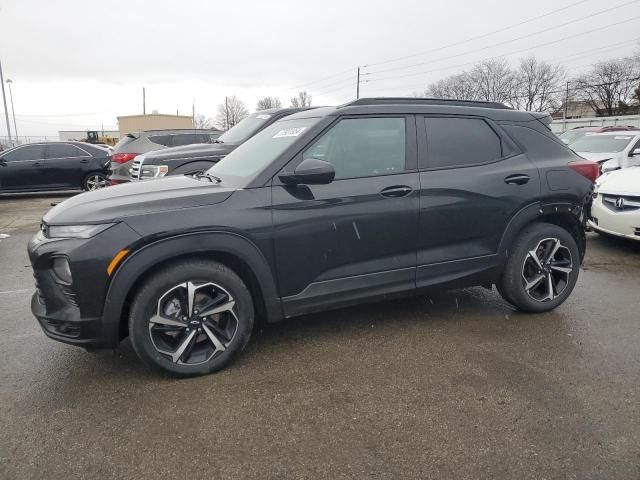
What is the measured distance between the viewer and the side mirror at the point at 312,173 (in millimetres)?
3098

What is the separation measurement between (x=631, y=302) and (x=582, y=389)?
2.09 meters

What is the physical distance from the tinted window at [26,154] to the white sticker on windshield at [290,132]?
38.0 ft

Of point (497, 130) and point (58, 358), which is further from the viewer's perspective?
point (497, 130)

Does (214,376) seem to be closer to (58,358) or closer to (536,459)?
(58,358)

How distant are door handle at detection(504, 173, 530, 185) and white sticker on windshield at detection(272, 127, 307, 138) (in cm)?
173

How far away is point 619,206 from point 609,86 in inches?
2911

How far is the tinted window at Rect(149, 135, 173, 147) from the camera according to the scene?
1118cm

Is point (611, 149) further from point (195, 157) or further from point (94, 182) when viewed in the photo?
point (94, 182)

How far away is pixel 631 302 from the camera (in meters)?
4.49

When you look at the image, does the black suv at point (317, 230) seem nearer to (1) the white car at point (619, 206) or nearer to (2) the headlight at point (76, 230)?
(2) the headlight at point (76, 230)

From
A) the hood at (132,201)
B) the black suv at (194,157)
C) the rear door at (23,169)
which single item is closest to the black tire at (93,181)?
the rear door at (23,169)

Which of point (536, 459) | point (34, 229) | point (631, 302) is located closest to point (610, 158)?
A: point (631, 302)

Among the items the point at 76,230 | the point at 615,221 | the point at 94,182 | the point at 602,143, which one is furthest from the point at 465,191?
the point at 94,182

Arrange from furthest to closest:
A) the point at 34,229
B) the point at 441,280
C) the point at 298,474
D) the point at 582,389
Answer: the point at 34,229 → the point at 441,280 → the point at 582,389 → the point at 298,474
